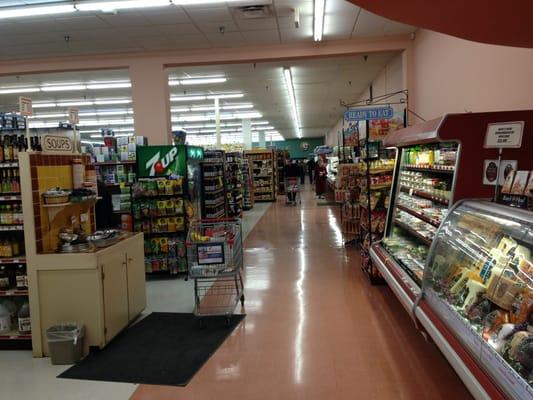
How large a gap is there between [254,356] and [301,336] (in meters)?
0.59

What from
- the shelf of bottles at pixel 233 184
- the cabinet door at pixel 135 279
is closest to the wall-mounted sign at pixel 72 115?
the cabinet door at pixel 135 279

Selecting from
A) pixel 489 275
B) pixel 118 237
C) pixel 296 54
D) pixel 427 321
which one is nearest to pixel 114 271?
pixel 118 237

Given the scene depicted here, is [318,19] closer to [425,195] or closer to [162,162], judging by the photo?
[162,162]

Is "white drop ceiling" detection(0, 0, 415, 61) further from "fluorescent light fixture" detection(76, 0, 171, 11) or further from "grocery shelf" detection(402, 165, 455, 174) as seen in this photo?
"grocery shelf" detection(402, 165, 455, 174)

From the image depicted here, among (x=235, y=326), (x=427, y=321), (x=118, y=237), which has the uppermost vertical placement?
(x=118, y=237)

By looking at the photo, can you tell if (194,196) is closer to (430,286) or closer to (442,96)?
(442,96)

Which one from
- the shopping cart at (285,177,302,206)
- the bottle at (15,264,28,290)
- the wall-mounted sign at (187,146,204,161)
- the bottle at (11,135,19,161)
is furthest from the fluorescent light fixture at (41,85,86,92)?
the bottle at (15,264,28,290)

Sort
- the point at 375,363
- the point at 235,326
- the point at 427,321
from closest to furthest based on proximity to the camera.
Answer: the point at 427,321 < the point at 375,363 < the point at 235,326

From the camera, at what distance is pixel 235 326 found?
4602 millimetres

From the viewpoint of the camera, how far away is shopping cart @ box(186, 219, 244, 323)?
4684 millimetres

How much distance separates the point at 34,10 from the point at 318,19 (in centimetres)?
428

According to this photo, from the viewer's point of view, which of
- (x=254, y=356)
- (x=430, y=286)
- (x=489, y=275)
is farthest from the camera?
(x=254, y=356)

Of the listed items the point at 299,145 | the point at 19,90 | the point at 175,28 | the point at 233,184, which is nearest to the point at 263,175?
the point at 233,184

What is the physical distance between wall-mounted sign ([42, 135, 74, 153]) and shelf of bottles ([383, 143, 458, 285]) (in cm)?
361
